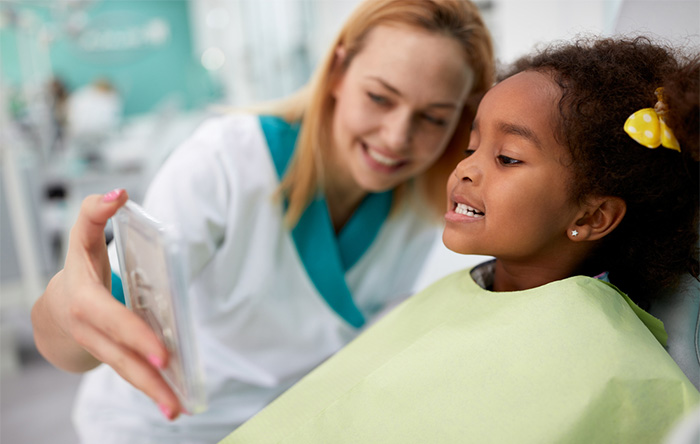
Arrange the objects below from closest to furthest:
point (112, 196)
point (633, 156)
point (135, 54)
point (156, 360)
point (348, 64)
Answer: point (156, 360) < point (112, 196) < point (633, 156) < point (348, 64) < point (135, 54)

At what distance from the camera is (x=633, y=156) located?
Result: 0.68 m

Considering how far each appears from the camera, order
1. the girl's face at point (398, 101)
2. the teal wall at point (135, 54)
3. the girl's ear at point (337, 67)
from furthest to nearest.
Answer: the teal wall at point (135, 54) → the girl's ear at point (337, 67) → the girl's face at point (398, 101)

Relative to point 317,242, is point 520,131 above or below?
above

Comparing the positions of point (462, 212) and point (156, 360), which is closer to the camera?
point (156, 360)

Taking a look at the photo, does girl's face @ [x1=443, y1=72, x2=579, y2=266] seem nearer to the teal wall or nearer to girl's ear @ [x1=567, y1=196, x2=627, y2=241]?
girl's ear @ [x1=567, y1=196, x2=627, y2=241]

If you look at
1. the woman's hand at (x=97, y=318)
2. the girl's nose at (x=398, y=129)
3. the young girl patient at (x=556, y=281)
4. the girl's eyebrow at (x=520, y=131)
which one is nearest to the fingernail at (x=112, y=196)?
the woman's hand at (x=97, y=318)

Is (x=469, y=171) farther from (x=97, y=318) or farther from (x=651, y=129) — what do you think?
(x=97, y=318)

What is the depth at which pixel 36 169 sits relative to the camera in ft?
10.5

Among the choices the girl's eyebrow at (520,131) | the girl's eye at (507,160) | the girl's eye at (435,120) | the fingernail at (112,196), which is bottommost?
the girl's eye at (435,120)

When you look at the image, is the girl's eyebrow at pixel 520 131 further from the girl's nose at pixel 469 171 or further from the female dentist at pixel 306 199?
the female dentist at pixel 306 199

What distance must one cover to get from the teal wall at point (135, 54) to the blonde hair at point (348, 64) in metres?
4.92

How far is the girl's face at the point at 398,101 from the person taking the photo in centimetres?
100

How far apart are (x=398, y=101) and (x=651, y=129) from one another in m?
0.49

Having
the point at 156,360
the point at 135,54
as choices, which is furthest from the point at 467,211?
the point at 135,54
